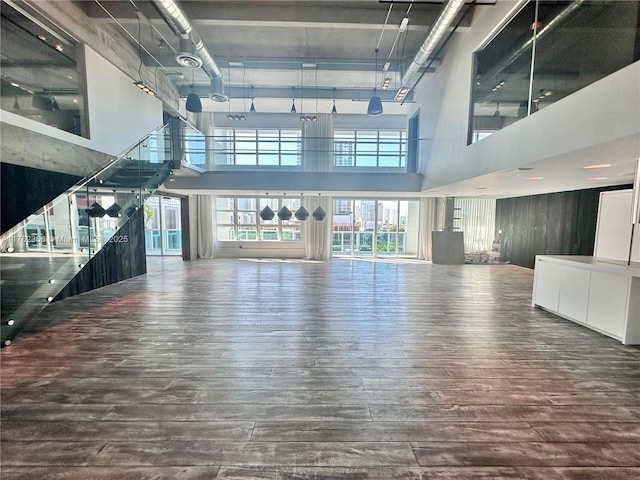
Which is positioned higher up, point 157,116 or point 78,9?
point 78,9

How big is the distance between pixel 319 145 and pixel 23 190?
854 centimetres

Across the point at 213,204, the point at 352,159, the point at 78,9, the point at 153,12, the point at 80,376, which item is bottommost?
the point at 80,376

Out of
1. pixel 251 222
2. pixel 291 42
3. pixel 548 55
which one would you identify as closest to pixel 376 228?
pixel 251 222

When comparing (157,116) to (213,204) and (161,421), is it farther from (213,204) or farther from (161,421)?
(161,421)

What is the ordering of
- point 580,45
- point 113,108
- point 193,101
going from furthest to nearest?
point 193,101 < point 113,108 < point 580,45

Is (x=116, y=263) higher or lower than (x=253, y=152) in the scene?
lower

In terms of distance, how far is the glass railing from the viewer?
349 centimetres

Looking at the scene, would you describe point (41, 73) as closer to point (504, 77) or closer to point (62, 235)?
point (62, 235)

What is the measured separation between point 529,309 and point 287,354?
14.1ft

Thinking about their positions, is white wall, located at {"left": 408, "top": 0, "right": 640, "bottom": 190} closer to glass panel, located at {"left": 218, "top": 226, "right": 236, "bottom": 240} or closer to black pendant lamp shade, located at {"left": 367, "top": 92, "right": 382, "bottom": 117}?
black pendant lamp shade, located at {"left": 367, "top": 92, "right": 382, "bottom": 117}

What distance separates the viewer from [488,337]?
3609mm

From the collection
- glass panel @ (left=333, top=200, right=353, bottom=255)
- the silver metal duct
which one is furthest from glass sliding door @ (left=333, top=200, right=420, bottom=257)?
the silver metal duct

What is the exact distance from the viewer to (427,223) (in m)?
11.2

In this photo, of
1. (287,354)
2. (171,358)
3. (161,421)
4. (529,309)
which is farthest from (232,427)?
(529,309)
